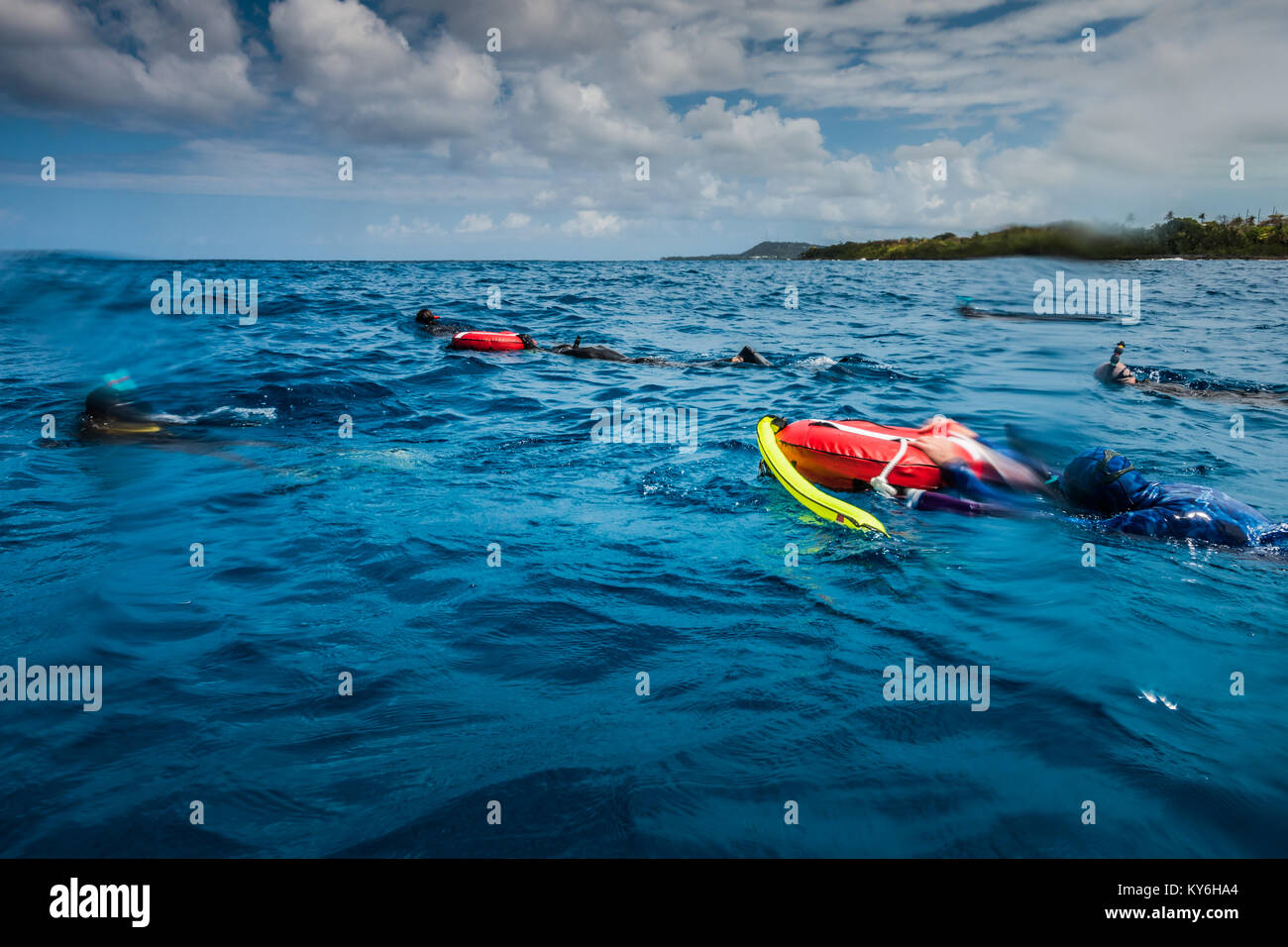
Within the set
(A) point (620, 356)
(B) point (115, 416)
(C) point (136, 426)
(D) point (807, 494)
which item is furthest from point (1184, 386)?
(B) point (115, 416)

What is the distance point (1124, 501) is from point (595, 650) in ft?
21.8

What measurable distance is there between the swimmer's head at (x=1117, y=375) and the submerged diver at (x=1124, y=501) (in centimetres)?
841

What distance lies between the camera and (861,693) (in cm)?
505

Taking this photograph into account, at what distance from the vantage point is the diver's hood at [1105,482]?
796 centimetres

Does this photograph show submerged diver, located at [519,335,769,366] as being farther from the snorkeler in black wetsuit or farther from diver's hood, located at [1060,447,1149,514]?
diver's hood, located at [1060,447,1149,514]

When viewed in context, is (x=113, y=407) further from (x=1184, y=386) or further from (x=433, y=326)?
(x=1184, y=386)

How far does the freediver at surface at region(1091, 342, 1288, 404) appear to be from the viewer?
14.8m

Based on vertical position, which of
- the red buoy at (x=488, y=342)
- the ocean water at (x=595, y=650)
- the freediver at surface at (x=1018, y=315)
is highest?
the freediver at surface at (x=1018, y=315)

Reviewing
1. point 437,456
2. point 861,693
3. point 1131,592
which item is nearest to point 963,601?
point 1131,592

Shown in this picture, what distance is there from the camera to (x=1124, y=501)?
314 inches

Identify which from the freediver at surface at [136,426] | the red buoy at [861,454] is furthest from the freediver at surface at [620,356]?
the red buoy at [861,454]

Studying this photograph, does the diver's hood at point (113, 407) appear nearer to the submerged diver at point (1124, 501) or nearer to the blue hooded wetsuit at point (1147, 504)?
the submerged diver at point (1124, 501)
